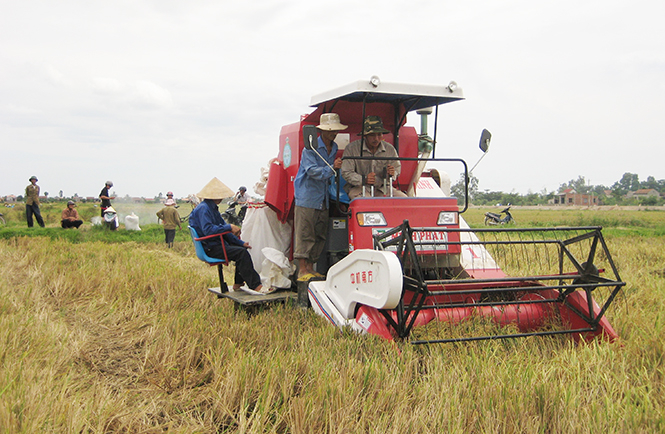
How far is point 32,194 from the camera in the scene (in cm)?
1733

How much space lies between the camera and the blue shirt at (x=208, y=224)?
5.95 metres

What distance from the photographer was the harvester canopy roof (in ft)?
17.1

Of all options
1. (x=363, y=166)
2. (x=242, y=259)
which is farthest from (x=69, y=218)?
(x=363, y=166)

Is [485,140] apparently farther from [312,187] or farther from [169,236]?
[169,236]

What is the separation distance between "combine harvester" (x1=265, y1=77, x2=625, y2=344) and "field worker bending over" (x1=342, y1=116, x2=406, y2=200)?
0.22 m

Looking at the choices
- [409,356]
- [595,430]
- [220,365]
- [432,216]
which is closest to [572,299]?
[432,216]

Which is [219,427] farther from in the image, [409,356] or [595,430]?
[595,430]

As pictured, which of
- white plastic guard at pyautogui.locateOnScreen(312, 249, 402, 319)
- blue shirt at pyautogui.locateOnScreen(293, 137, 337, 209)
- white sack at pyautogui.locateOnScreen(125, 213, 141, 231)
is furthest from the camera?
white sack at pyautogui.locateOnScreen(125, 213, 141, 231)

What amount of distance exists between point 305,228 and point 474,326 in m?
2.24

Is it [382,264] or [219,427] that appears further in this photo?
[382,264]

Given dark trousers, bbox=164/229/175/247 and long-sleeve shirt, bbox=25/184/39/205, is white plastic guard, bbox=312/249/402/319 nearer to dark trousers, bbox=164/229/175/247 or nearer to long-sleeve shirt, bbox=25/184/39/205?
dark trousers, bbox=164/229/175/247

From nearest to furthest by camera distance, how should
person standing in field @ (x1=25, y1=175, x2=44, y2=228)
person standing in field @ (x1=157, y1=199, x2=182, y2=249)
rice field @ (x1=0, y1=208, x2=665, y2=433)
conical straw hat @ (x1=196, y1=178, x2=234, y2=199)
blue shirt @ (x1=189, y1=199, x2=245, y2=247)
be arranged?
rice field @ (x1=0, y1=208, x2=665, y2=433) → blue shirt @ (x1=189, y1=199, x2=245, y2=247) → conical straw hat @ (x1=196, y1=178, x2=234, y2=199) → person standing in field @ (x1=157, y1=199, x2=182, y2=249) → person standing in field @ (x1=25, y1=175, x2=44, y2=228)

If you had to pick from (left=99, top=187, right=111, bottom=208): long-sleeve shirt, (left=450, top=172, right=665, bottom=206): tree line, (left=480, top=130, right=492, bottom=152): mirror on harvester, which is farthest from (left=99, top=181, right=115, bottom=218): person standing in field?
(left=450, top=172, right=665, bottom=206): tree line

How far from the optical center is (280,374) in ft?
11.3
